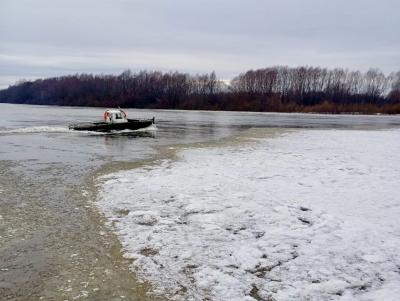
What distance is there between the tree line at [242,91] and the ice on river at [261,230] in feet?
320

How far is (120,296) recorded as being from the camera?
16.0ft

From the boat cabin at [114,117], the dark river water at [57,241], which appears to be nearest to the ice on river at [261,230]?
the dark river water at [57,241]

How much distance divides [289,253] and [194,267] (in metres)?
1.52

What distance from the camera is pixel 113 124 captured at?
1253 inches

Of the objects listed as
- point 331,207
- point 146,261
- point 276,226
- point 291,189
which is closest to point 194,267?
point 146,261

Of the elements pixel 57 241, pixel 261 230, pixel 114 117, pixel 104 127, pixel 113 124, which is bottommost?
pixel 57 241

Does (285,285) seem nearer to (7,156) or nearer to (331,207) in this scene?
(331,207)

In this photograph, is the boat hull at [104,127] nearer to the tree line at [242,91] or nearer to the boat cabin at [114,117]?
the boat cabin at [114,117]

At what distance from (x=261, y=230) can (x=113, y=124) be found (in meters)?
26.1

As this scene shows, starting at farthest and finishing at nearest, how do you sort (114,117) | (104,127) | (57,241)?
1. (114,117)
2. (104,127)
3. (57,241)

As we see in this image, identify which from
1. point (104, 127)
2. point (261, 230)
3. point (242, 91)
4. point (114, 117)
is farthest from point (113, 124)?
point (242, 91)

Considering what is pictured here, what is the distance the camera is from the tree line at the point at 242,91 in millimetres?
121388

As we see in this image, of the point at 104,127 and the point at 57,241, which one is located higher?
the point at 104,127

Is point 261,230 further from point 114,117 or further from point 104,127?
point 114,117
